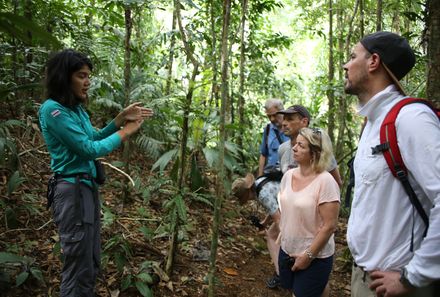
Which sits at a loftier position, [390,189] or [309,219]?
[390,189]

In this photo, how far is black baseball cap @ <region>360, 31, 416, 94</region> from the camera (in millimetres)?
1747

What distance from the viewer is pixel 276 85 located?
882 cm

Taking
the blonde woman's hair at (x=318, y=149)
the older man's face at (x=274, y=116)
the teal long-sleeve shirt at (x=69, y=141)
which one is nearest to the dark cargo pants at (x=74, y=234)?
the teal long-sleeve shirt at (x=69, y=141)

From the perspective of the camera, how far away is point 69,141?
2.54 m

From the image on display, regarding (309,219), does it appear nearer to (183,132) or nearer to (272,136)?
(183,132)

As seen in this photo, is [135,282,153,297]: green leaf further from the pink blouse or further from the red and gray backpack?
the red and gray backpack

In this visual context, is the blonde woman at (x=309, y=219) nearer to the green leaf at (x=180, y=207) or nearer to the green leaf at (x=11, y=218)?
the green leaf at (x=180, y=207)

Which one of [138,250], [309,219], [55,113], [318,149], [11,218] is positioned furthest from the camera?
[138,250]

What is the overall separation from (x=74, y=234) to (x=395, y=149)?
211 centimetres

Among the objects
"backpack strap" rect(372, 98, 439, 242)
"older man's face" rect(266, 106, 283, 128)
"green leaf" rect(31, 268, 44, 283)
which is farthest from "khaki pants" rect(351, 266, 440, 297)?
"older man's face" rect(266, 106, 283, 128)

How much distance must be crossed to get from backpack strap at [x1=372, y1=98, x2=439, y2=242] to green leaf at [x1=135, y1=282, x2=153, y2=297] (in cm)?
250

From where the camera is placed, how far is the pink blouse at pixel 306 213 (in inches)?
107

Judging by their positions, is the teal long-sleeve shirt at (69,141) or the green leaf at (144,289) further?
the green leaf at (144,289)

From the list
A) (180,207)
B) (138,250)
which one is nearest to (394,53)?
(180,207)
